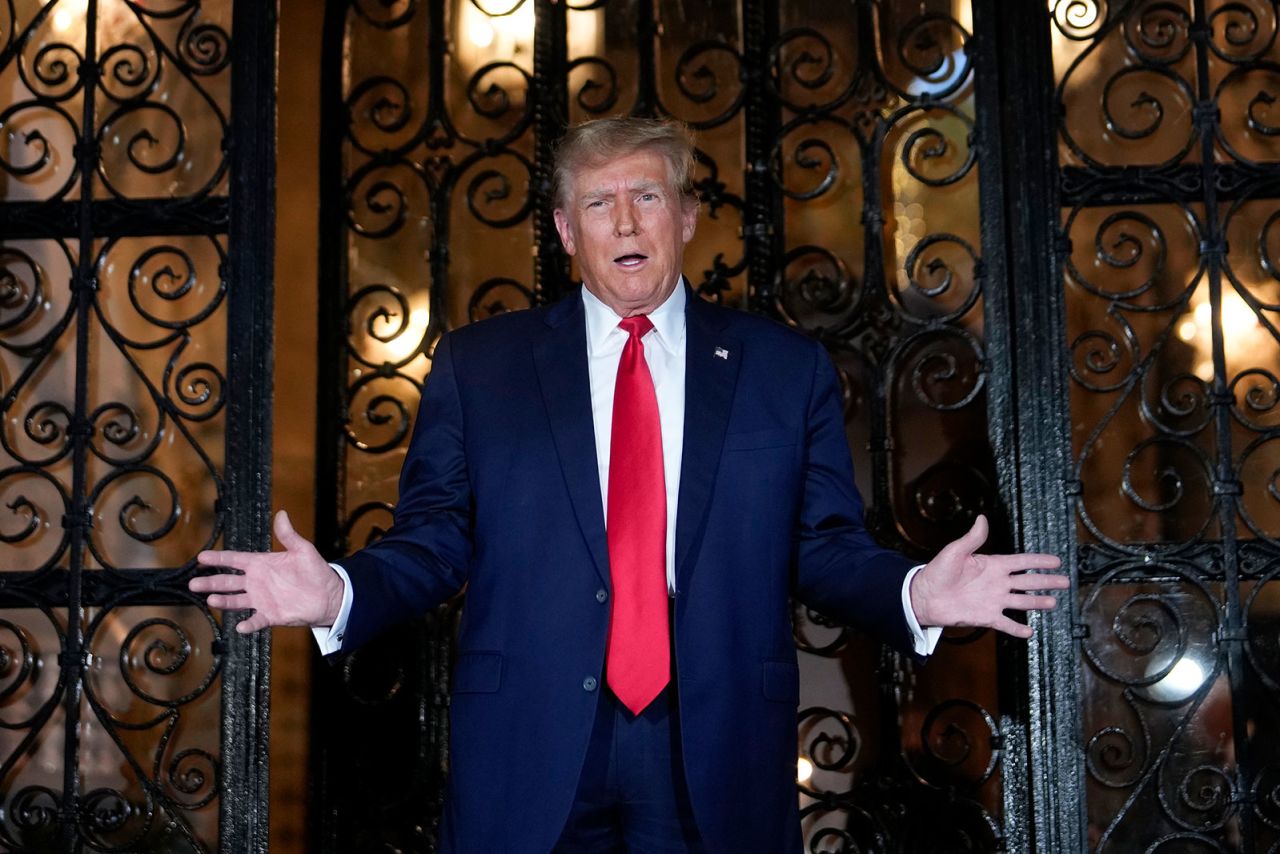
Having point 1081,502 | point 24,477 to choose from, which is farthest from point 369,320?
point 1081,502

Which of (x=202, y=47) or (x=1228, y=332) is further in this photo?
(x=202, y=47)

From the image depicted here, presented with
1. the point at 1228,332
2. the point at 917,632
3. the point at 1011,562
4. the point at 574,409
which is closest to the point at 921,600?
the point at 917,632

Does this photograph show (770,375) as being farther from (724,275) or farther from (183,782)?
(183,782)

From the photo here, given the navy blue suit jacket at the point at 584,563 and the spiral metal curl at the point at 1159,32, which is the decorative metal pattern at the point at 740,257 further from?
the navy blue suit jacket at the point at 584,563

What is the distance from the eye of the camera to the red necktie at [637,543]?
95.8 inches

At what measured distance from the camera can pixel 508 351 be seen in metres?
2.73

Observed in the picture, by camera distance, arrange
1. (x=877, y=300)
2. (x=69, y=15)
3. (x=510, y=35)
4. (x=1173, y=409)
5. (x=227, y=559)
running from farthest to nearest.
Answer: (x=510, y=35) < (x=69, y=15) < (x=877, y=300) < (x=1173, y=409) < (x=227, y=559)

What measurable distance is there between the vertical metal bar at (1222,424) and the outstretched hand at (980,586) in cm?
106

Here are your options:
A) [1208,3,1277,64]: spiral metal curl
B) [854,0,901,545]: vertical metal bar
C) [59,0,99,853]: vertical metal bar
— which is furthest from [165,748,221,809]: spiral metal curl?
[1208,3,1277,64]: spiral metal curl

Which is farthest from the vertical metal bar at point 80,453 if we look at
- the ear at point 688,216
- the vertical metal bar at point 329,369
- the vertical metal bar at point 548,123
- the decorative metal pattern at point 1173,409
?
the decorative metal pattern at point 1173,409

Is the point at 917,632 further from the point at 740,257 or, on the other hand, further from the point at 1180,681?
the point at 740,257

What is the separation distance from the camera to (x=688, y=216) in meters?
2.87

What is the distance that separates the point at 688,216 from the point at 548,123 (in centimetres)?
98

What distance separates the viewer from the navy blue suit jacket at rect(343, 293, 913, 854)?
7.92ft
